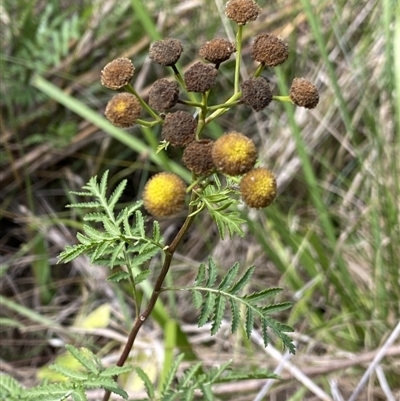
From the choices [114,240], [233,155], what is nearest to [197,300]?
[114,240]

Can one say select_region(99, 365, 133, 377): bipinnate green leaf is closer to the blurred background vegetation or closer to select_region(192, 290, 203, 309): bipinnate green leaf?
select_region(192, 290, 203, 309): bipinnate green leaf

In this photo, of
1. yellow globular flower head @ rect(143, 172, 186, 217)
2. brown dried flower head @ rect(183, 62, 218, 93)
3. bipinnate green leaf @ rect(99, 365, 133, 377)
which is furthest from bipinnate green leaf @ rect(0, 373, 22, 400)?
brown dried flower head @ rect(183, 62, 218, 93)

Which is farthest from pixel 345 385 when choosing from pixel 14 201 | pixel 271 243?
pixel 14 201

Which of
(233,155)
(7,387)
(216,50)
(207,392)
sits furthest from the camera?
(7,387)

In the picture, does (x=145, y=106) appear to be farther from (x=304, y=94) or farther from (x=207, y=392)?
(x=207, y=392)

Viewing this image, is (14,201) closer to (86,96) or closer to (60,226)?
(60,226)

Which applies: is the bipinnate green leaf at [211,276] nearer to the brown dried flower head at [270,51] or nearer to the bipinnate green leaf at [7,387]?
the brown dried flower head at [270,51]

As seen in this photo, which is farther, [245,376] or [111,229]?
[245,376]

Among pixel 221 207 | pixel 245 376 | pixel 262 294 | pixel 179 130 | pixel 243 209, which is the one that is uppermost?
pixel 179 130
